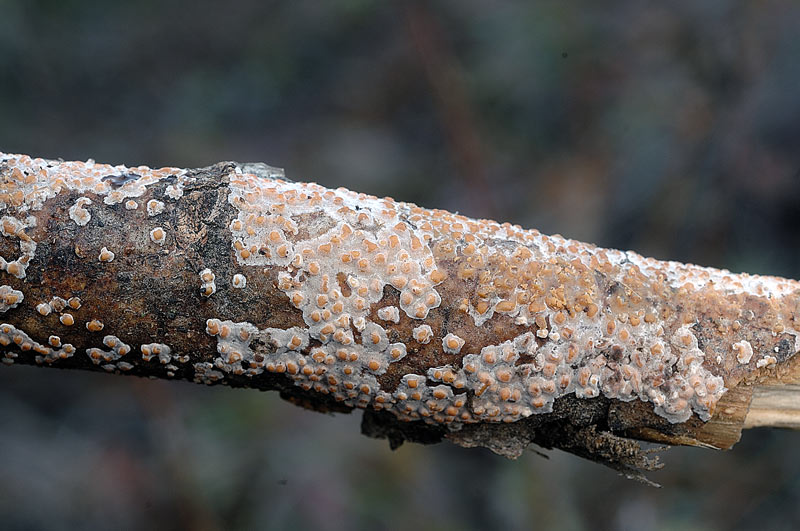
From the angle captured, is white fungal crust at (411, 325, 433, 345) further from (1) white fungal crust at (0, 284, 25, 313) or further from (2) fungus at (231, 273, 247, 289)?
(1) white fungal crust at (0, 284, 25, 313)

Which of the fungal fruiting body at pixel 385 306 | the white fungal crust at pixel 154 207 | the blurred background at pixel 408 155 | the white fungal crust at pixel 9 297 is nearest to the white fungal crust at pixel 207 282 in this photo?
the fungal fruiting body at pixel 385 306

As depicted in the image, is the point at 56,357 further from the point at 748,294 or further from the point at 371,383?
the point at 748,294

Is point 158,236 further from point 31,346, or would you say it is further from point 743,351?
point 743,351

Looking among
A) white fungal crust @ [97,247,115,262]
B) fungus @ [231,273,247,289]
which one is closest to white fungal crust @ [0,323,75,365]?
white fungal crust @ [97,247,115,262]

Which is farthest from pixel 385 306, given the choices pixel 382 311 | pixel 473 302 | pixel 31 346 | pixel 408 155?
pixel 408 155

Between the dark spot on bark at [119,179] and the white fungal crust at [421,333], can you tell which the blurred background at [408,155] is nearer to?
the white fungal crust at [421,333]
